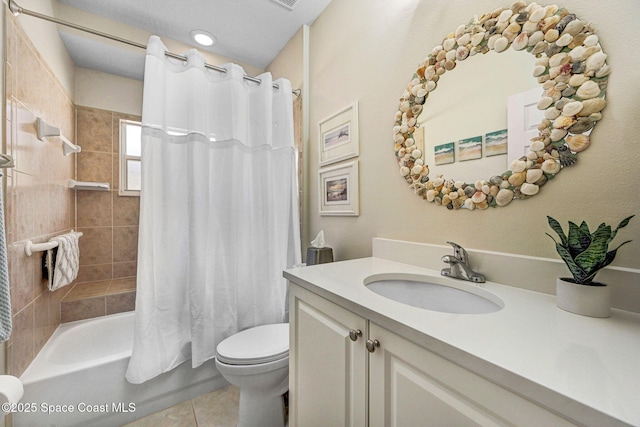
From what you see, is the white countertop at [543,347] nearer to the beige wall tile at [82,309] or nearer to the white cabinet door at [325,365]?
the white cabinet door at [325,365]

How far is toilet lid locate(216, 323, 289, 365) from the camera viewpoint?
1.18 metres

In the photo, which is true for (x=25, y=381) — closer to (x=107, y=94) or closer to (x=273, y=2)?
(x=107, y=94)

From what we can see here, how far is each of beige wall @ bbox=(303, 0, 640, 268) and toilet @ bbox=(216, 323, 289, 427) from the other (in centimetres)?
69

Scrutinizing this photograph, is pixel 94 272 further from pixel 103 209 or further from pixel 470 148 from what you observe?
pixel 470 148

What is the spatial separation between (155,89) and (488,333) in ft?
5.79

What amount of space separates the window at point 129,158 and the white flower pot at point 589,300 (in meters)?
3.00

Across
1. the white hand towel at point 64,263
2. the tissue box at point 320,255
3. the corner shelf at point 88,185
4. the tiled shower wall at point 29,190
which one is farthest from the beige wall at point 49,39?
the tissue box at point 320,255

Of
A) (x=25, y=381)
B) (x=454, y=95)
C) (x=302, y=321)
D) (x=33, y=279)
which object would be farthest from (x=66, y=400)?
(x=454, y=95)

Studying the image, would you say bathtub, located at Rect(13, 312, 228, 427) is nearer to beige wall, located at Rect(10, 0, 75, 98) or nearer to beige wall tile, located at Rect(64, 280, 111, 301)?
beige wall tile, located at Rect(64, 280, 111, 301)

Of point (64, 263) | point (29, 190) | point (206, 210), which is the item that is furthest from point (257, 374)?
point (29, 190)

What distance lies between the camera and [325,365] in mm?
794

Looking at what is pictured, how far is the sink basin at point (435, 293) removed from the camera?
2.72 ft

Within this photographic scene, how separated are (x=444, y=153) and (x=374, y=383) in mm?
902

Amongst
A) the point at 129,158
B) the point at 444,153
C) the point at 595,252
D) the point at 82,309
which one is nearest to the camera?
the point at 595,252
